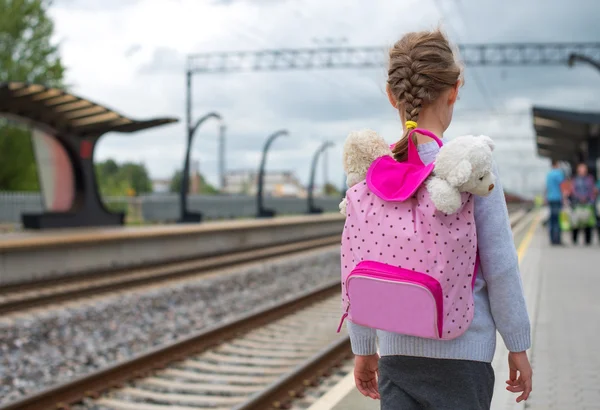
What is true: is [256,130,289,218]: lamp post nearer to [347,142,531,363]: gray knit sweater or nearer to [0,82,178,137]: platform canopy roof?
[0,82,178,137]: platform canopy roof

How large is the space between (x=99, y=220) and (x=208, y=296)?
8753 millimetres

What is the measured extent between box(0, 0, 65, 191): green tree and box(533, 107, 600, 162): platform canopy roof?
24.7 m

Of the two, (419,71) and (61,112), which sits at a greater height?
(61,112)

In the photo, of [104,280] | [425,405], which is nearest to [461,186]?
[425,405]

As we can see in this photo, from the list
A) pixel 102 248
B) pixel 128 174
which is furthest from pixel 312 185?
pixel 128 174

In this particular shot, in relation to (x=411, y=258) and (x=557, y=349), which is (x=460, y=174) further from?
(x=557, y=349)

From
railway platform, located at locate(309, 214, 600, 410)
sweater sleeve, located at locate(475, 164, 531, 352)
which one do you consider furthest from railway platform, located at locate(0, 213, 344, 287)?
sweater sleeve, located at locate(475, 164, 531, 352)

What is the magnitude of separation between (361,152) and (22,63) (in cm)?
4001

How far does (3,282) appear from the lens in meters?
13.5

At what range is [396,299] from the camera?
190 cm

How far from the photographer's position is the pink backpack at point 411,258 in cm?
186

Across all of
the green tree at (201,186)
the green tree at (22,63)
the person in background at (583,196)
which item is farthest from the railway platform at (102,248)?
the green tree at (201,186)

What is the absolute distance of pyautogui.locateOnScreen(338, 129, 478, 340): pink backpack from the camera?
186 centimetres

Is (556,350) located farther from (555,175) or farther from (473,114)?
(473,114)
